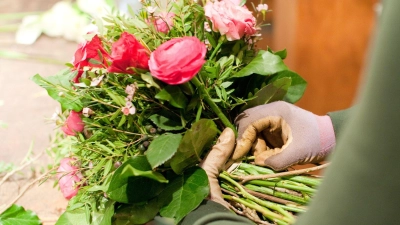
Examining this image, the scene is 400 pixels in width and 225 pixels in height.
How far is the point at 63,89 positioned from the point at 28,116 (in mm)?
543

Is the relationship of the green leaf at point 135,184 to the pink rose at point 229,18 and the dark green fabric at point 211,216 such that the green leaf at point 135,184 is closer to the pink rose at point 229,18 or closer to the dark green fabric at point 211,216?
the dark green fabric at point 211,216

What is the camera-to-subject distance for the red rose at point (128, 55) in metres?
0.55

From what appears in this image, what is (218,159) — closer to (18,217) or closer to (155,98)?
(155,98)

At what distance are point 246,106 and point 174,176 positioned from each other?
17cm

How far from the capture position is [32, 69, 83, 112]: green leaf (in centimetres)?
67

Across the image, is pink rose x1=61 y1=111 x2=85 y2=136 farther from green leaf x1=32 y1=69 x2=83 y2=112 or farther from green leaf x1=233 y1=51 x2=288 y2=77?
green leaf x1=233 y1=51 x2=288 y2=77

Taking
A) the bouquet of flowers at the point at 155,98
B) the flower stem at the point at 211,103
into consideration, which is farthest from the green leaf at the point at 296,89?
the flower stem at the point at 211,103

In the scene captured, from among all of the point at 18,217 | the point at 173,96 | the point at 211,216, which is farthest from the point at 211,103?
the point at 18,217

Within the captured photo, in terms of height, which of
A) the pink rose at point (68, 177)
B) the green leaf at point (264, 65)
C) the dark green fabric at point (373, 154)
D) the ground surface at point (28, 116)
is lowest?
the ground surface at point (28, 116)

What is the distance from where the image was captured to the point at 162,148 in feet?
1.84

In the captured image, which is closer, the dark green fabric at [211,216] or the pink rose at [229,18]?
the dark green fabric at [211,216]

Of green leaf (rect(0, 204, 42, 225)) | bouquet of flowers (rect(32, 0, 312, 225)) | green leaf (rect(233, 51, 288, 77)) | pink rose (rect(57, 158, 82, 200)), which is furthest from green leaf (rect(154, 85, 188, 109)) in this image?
green leaf (rect(0, 204, 42, 225))

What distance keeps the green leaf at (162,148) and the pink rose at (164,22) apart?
0.18 m

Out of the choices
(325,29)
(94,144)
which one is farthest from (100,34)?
(325,29)
